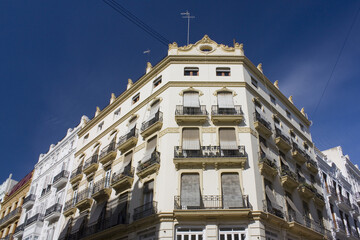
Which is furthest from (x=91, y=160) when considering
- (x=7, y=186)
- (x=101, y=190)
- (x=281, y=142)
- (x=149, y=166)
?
(x=7, y=186)

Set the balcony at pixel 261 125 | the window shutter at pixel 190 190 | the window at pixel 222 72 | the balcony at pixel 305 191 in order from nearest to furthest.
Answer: the window shutter at pixel 190 190, the balcony at pixel 261 125, the balcony at pixel 305 191, the window at pixel 222 72

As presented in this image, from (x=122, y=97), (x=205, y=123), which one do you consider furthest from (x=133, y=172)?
(x=122, y=97)

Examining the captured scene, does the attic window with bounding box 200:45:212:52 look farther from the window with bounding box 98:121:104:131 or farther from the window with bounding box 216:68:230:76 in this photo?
the window with bounding box 98:121:104:131

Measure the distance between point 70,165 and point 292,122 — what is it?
72.8 ft

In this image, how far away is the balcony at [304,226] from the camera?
20672 millimetres

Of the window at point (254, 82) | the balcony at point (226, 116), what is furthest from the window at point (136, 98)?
the window at point (254, 82)

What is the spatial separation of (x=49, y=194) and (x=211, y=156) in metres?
20.1

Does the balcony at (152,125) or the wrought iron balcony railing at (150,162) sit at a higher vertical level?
the balcony at (152,125)

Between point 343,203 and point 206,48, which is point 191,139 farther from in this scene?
point 343,203

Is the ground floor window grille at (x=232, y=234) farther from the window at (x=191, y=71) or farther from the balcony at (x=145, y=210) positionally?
the window at (x=191, y=71)

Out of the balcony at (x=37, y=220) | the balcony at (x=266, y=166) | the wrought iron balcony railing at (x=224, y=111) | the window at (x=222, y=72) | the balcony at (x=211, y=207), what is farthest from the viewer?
the balcony at (x=37, y=220)

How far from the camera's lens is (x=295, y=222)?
20500mm

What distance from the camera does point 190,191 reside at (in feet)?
63.8

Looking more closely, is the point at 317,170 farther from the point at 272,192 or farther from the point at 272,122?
the point at 272,192
